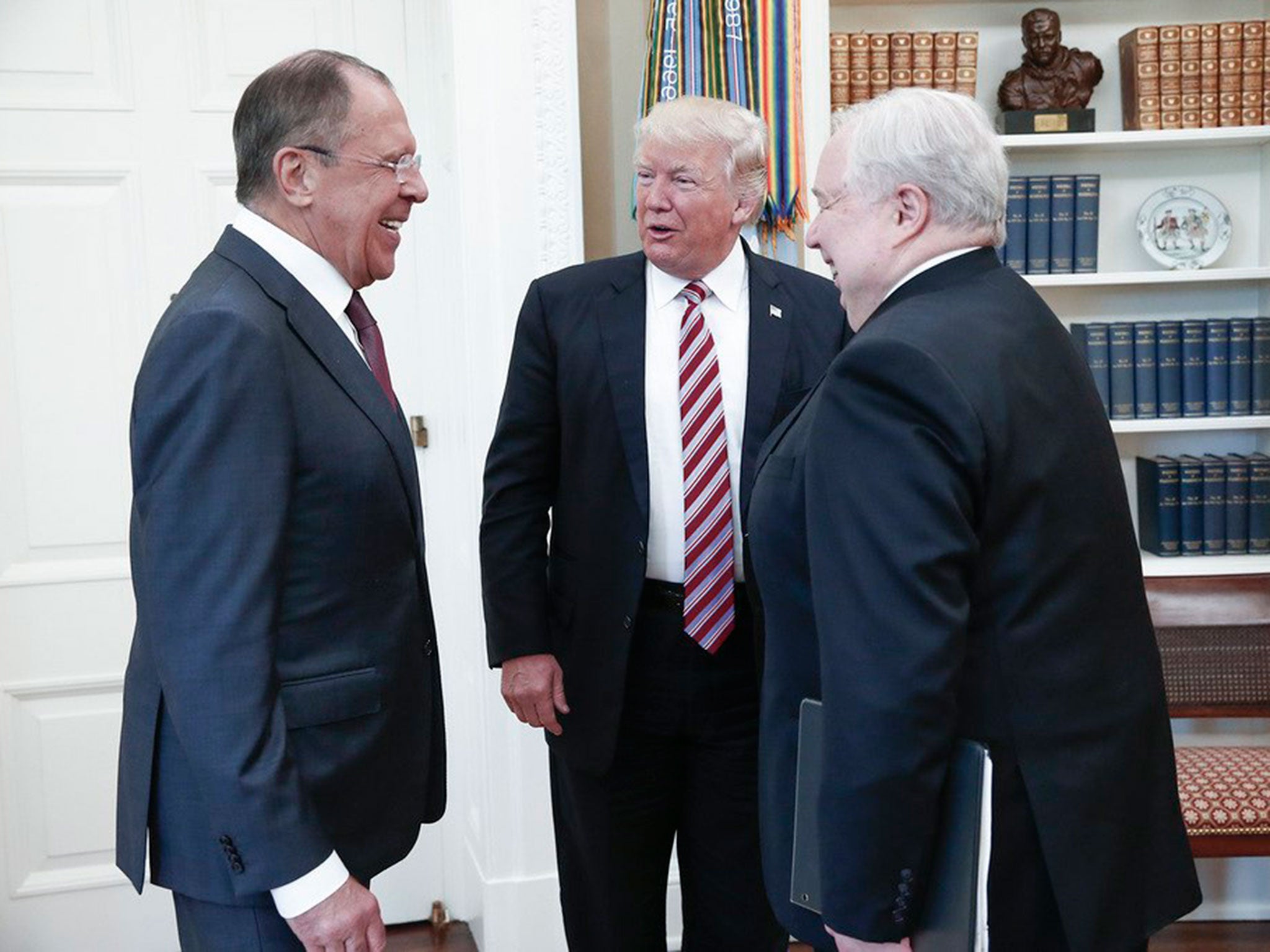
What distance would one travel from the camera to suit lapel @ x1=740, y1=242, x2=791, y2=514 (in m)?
2.13

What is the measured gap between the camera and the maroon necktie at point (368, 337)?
5.44 ft

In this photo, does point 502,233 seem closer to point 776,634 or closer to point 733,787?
point 733,787

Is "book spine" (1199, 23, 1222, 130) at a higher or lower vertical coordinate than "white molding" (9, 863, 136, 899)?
higher

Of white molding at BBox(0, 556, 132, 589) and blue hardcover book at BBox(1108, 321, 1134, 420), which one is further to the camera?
blue hardcover book at BBox(1108, 321, 1134, 420)

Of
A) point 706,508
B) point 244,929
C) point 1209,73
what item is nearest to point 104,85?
point 706,508

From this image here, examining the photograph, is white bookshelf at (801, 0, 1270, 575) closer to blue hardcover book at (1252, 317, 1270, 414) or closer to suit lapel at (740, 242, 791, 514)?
blue hardcover book at (1252, 317, 1270, 414)

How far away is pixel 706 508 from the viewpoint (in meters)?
2.12

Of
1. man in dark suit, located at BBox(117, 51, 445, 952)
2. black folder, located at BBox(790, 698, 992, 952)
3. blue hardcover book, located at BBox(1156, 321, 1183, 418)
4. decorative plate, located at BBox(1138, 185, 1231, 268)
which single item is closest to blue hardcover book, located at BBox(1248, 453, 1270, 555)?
blue hardcover book, located at BBox(1156, 321, 1183, 418)

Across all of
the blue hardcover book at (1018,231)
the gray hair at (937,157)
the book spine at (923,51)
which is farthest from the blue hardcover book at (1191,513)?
the gray hair at (937,157)

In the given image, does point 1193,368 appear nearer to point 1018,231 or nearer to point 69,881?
point 1018,231

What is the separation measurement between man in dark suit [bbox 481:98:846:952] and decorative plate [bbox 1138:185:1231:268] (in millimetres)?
1453

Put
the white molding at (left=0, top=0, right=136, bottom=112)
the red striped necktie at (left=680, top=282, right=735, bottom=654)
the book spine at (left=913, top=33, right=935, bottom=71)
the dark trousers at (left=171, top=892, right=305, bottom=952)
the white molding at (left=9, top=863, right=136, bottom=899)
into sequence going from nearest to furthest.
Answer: the dark trousers at (left=171, top=892, right=305, bottom=952)
the red striped necktie at (left=680, top=282, right=735, bottom=654)
the white molding at (left=0, top=0, right=136, bottom=112)
the white molding at (left=9, top=863, right=136, bottom=899)
the book spine at (left=913, top=33, right=935, bottom=71)

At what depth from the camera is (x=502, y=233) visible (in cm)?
284

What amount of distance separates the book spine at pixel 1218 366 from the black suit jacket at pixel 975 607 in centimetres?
192
